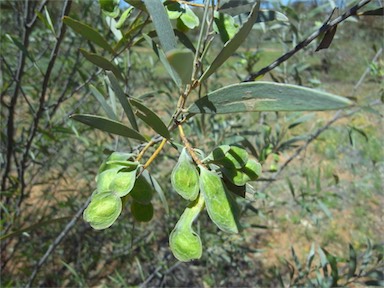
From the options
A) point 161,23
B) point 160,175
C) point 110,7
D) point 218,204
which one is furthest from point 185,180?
point 160,175

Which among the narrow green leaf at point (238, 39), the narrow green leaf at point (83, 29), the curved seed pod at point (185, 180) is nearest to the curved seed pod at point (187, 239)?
the curved seed pod at point (185, 180)

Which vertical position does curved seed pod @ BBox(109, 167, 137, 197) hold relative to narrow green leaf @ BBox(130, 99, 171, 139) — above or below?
below

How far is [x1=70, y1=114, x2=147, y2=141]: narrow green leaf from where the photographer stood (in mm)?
366

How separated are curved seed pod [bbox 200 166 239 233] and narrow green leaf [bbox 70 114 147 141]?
9 cm

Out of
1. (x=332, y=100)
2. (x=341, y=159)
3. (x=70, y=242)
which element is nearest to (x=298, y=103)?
(x=332, y=100)

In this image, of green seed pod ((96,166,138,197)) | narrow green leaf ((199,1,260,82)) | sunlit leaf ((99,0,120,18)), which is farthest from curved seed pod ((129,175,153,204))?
sunlit leaf ((99,0,120,18))

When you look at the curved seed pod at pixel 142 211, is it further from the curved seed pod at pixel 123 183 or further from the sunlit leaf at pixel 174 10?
the sunlit leaf at pixel 174 10

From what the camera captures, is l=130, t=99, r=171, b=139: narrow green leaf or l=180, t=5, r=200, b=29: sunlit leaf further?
l=180, t=5, r=200, b=29: sunlit leaf

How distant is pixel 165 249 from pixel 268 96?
2.56m

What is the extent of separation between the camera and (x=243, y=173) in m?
0.41

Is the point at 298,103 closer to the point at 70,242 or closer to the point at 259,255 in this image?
the point at 70,242

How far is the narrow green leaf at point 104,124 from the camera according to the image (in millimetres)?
366

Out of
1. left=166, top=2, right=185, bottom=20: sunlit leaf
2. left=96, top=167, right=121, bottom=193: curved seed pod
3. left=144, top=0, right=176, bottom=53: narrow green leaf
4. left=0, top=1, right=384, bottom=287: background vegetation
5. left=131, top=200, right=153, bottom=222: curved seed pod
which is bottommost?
left=0, top=1, right=384, bottom=287: background vegetation

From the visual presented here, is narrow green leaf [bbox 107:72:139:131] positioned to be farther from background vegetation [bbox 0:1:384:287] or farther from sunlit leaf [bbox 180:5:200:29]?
background vegetation [bbox 0:1:384:287]
